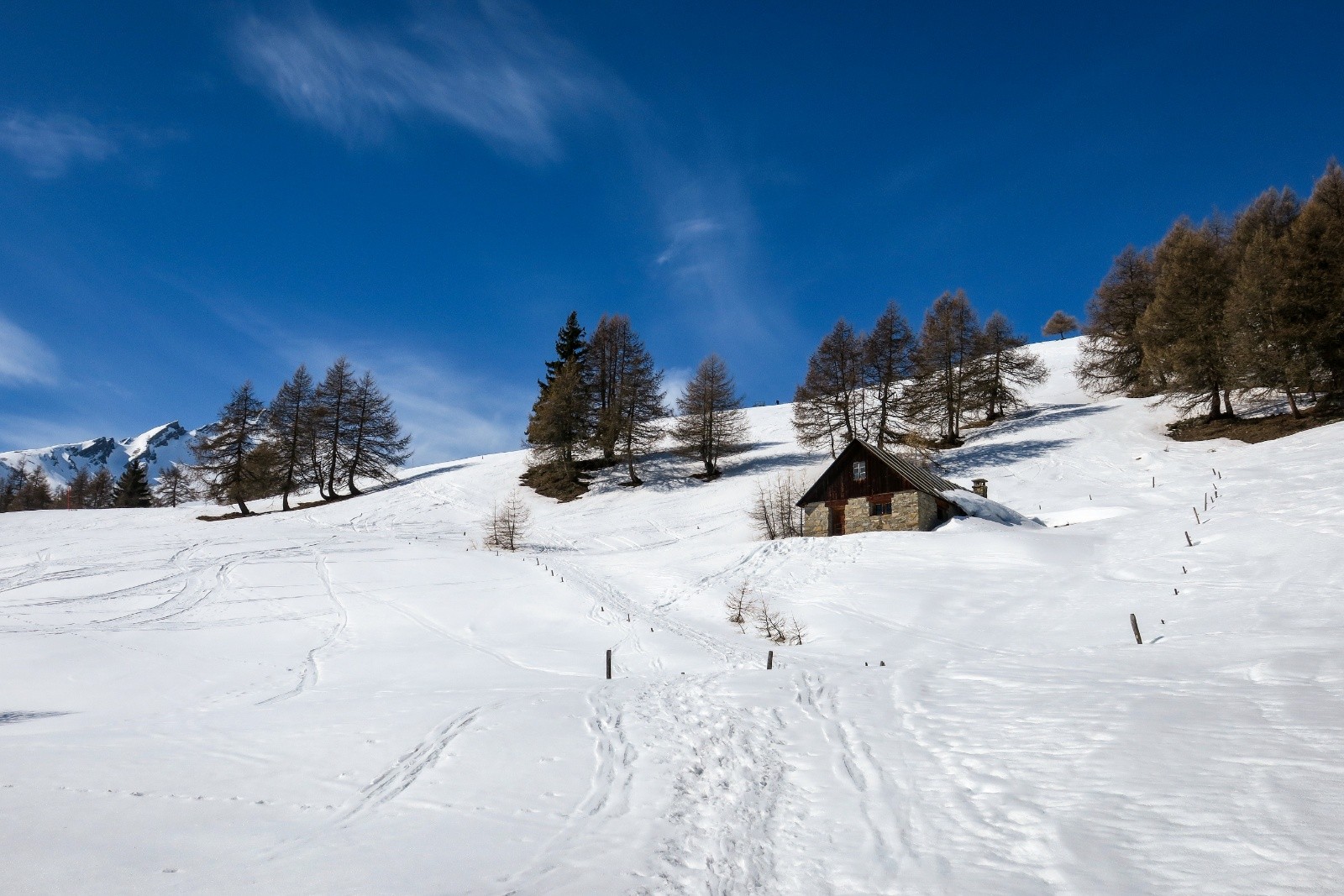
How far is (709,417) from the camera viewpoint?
44.7 m

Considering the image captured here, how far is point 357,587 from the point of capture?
23328 mm

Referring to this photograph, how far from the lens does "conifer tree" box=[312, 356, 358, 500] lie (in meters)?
47.6

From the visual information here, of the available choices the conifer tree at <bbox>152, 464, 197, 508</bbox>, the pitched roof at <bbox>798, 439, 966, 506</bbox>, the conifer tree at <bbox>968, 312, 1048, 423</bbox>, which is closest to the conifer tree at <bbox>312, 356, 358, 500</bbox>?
the conifer tree at <bbox>152, 464, 197, 508</bbox>

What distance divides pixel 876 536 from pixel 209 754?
2591 cm

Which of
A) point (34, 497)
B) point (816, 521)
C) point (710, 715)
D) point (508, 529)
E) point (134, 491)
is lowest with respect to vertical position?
point (710, 715)

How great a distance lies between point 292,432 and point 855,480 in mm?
42611

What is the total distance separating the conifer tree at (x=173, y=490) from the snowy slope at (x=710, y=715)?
46.9m

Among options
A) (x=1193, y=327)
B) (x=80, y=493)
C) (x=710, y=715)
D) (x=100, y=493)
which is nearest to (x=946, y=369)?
(x=1193, y=327)

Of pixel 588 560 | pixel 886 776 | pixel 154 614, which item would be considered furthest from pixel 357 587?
pixel 886 776

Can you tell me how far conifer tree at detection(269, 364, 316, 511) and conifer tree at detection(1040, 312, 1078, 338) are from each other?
313ft

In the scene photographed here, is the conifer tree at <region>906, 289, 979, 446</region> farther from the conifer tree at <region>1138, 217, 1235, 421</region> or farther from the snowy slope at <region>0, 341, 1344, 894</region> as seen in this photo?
the snowy slope at <region>0, 341, 1344, 894</region>

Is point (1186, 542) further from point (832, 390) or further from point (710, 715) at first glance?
point (832, 390)

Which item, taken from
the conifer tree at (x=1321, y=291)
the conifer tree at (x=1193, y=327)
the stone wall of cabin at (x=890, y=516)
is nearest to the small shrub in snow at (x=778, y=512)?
the stone wall of cabin at (x=890, y=516)

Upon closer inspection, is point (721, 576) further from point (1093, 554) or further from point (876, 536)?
point (1093, 554)
